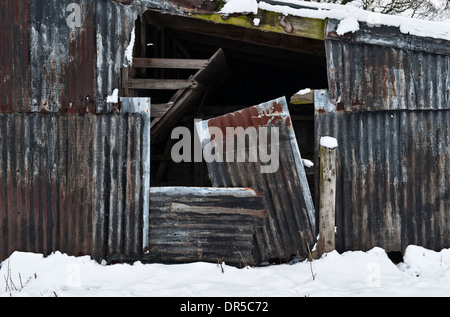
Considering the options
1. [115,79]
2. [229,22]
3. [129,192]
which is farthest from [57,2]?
[129,192]

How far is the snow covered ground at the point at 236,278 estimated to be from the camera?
4254 mm

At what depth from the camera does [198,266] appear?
505cm

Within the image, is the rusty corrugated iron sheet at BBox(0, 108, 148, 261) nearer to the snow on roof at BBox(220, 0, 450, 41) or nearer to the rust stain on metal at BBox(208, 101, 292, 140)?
the rust stain on metal at BBox(208, 101, 292, 140)

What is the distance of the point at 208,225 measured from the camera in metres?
5.19

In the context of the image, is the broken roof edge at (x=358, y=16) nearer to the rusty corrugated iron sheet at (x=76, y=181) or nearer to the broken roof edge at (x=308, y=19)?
the broken roof edge at (x=308, y=19)

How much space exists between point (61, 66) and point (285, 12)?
313cm

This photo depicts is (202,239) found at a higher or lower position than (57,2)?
lower

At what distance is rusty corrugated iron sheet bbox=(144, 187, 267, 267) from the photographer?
5.18 metres

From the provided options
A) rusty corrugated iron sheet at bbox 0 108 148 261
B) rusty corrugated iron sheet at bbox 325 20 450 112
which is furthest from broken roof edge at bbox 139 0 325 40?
rusty corrugated iron sheet at bbox 0 108 148 261

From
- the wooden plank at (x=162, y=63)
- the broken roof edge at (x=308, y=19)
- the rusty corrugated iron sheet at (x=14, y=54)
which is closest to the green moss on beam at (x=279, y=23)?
the broken roof edge at (x=308, y=19)

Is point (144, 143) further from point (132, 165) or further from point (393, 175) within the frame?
point (393, 175)

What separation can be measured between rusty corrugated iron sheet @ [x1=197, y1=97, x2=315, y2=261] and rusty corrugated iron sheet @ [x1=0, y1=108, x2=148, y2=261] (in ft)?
3.78

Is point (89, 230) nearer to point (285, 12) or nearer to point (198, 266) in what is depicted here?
point (198, 266)

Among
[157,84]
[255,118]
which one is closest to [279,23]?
[255,118]
